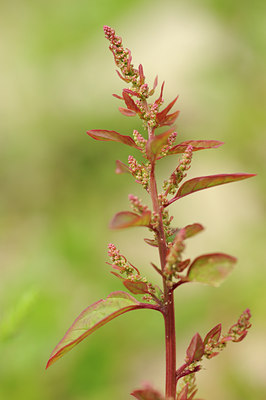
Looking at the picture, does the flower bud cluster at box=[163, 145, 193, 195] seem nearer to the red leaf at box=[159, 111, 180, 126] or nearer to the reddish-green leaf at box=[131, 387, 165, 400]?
→ the red leaf at box=[159, 111, 180, 126]

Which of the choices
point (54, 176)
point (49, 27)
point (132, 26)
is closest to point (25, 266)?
point (54, 176)

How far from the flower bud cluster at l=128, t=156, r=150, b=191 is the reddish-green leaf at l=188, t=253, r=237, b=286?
0.10m

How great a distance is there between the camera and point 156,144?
446 millimetres

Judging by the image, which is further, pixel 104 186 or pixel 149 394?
pixel 104 186

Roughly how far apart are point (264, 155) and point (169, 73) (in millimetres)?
1421

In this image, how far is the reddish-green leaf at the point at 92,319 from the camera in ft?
1.46

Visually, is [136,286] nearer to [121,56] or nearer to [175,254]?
[175,254]

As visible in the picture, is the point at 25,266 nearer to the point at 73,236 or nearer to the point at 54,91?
the point at 73,236

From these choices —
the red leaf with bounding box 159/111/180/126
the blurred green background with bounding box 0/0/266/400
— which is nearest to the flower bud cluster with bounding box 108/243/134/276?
the red leaf with bounding box 159/111/180/126

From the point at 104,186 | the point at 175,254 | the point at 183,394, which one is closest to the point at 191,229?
the point at 175,254

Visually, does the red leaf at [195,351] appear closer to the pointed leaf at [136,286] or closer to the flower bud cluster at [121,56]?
the pointed leaf at [136,286]

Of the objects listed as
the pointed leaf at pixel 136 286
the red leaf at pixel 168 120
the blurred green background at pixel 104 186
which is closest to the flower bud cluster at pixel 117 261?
the pointed leaf at pixel 136 286

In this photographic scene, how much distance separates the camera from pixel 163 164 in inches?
135

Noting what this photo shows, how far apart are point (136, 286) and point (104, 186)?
2.61m
